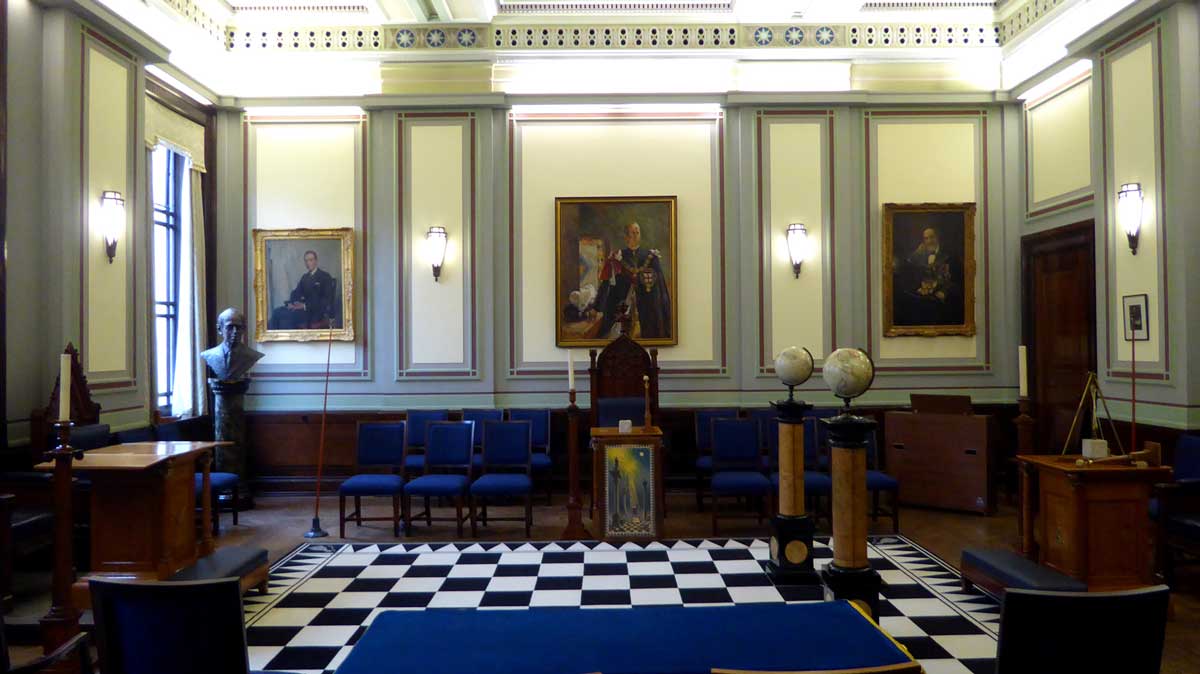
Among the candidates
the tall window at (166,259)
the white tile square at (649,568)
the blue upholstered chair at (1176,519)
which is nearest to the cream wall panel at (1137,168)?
the blue upholstered chair at (1176,519)

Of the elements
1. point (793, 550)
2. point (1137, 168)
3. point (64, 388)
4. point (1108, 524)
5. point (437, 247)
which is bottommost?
point (793, 550)

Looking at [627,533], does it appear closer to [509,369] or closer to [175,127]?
[509,369]

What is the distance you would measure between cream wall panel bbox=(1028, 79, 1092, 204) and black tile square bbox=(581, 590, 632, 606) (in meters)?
6.17

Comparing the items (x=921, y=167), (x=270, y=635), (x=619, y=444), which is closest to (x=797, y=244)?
(x=921, y=167)

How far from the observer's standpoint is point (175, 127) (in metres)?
8.33

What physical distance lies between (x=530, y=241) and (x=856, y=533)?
6.19 metres

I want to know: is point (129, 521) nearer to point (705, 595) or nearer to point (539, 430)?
point (705, 595)

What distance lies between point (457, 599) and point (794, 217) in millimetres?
5869

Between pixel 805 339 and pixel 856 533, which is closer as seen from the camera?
pixel 856 533

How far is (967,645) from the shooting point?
4469 mm

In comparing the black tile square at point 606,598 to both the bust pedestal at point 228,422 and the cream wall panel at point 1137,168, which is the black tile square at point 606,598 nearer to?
the bust pedestal at point 228,422

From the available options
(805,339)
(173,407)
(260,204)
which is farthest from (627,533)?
(260,204)

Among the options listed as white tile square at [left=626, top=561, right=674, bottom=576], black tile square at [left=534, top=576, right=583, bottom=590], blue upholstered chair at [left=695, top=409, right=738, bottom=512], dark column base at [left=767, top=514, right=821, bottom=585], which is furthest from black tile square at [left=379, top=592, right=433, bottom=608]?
blue upholstered chair at [left=695, top=409, right=738, bottom=512]

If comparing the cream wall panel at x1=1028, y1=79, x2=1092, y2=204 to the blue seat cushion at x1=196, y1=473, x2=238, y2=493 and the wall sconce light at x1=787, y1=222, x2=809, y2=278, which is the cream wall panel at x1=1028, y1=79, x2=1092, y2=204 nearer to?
the wall sconce light at x1=787, y1=222, x2=809, y2=278
